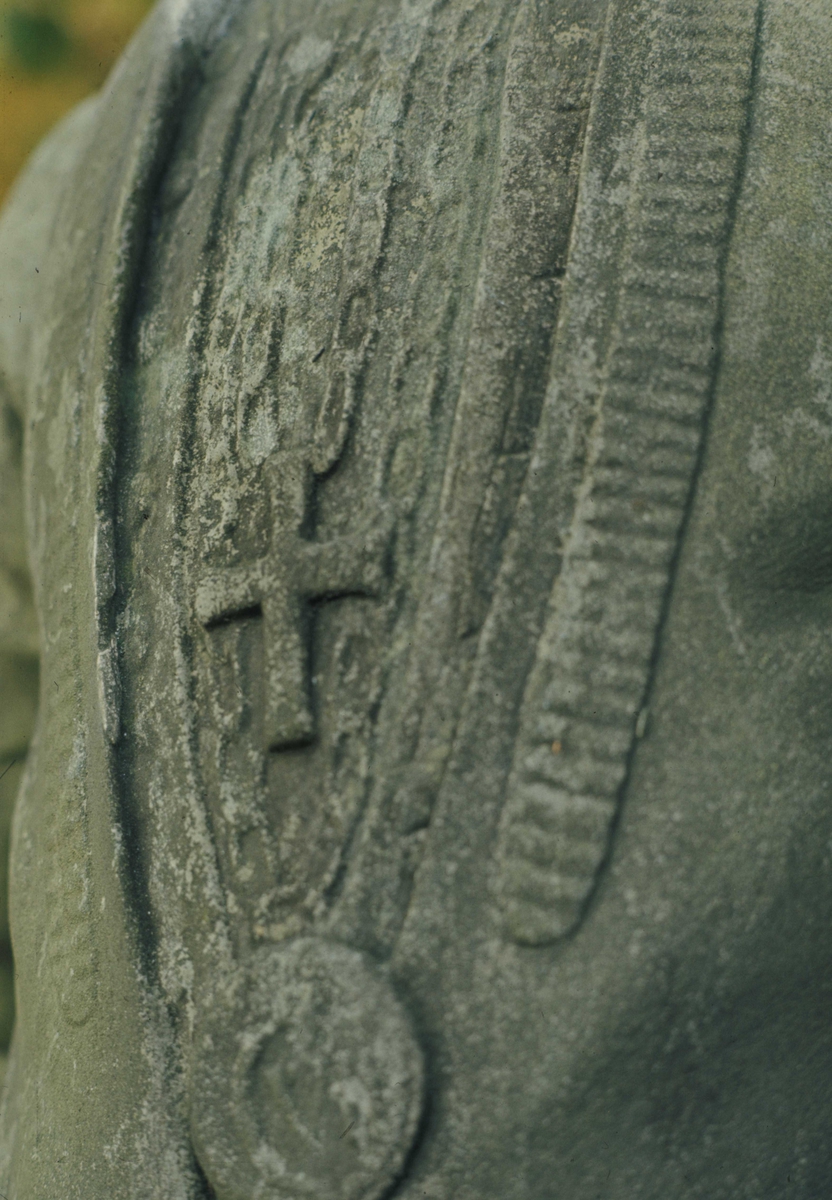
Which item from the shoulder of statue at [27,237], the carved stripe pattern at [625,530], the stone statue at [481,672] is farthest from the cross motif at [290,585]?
the shoulder of statue at [27,237]

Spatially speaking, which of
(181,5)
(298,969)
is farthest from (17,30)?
(298,969)

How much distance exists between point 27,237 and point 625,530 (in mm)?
1153

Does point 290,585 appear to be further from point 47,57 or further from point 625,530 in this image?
point 47,57

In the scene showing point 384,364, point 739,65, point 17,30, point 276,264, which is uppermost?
point 17,30

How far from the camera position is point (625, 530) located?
0.89 metres

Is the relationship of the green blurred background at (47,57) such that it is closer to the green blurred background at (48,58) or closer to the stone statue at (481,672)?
the green blurred background at (48,58)

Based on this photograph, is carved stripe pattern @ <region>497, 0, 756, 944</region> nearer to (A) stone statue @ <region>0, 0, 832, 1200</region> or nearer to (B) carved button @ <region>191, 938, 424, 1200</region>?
(A) stone statue @ <region>0, 0, 832, 1200</region>

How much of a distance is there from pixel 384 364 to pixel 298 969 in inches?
19.0

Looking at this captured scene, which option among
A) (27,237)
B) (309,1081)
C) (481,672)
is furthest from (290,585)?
(27,237)

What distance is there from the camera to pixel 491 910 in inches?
33.6

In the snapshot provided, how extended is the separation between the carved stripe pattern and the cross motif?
0.52 ft

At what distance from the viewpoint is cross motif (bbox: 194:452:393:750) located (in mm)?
915

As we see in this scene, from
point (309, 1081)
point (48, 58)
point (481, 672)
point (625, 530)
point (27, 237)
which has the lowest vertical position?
point (309, 1081)

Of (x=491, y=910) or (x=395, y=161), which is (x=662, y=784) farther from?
(x=395, y=161)
